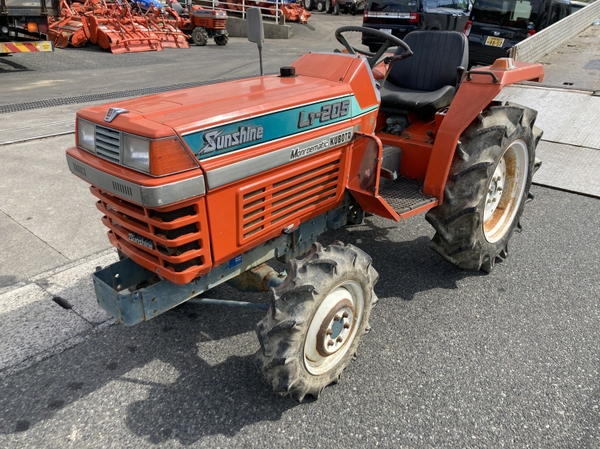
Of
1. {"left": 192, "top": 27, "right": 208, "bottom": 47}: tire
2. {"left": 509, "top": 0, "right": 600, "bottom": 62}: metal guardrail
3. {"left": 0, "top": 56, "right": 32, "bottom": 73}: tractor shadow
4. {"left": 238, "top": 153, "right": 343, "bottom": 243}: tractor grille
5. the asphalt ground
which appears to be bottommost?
the asphalt ground

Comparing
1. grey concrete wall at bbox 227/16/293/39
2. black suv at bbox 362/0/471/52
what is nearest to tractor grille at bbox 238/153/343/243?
black suv at bbox 362/0/471/52

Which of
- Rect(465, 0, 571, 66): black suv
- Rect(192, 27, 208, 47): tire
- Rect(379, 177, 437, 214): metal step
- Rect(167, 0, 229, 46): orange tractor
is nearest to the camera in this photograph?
Rect(379, 177, 437, 214): metal step

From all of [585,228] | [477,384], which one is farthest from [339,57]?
[585,228]

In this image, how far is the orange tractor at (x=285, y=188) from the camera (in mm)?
2043

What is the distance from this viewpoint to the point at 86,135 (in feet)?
7.36

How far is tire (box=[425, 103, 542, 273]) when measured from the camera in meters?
3.05

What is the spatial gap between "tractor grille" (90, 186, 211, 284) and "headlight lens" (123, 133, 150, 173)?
19 cm

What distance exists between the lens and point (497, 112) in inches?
128

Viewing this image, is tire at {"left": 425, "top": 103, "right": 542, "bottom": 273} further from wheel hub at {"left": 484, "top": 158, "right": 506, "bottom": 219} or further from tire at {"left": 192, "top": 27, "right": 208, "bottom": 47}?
tire at {"left": 192, "top": 27, "right": 208, "bottom": 47}

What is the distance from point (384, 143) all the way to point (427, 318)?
49.7 inches

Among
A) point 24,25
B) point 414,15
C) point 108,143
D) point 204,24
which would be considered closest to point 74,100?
point 24,25

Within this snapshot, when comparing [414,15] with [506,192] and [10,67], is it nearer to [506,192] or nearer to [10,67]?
[10,67]

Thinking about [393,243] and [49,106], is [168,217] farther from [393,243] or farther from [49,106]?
[49,106]

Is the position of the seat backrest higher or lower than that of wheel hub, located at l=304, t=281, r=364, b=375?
higher
